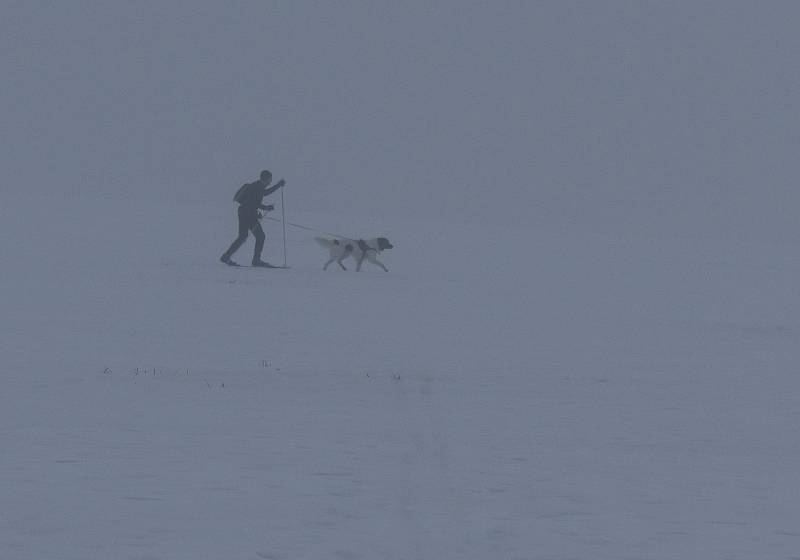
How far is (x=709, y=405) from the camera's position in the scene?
30.8 ft

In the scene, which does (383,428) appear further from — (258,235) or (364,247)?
(364,247)

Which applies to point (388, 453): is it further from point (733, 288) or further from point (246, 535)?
point (733, 288)

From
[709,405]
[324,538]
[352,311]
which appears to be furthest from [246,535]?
[352,311]

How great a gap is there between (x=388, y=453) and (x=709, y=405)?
3237mm

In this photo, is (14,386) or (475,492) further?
(14,386)

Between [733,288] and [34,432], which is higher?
[733,288]

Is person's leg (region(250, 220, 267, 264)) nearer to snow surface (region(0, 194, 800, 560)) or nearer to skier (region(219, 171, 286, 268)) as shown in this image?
skier (region(219, 171, 286, 268))

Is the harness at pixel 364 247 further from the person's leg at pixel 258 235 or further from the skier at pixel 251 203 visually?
the skier at pixel 251 203

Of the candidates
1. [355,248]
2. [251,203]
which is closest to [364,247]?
[355,248]

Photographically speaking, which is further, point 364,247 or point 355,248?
point 355,248

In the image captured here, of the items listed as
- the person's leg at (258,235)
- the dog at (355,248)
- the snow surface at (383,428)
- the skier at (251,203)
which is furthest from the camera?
the dog at (355,248)

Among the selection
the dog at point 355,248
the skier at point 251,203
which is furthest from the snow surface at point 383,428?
the dog at point 355,248

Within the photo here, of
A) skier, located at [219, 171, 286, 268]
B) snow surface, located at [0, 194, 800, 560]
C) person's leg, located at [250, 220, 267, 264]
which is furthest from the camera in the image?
person's leg, located at [250, 220, 267, 264]

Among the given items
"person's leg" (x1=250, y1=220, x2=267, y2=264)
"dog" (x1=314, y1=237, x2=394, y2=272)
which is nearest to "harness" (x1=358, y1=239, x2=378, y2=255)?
"dog" (x1=314, y1=237, x2=394, y2=272)
